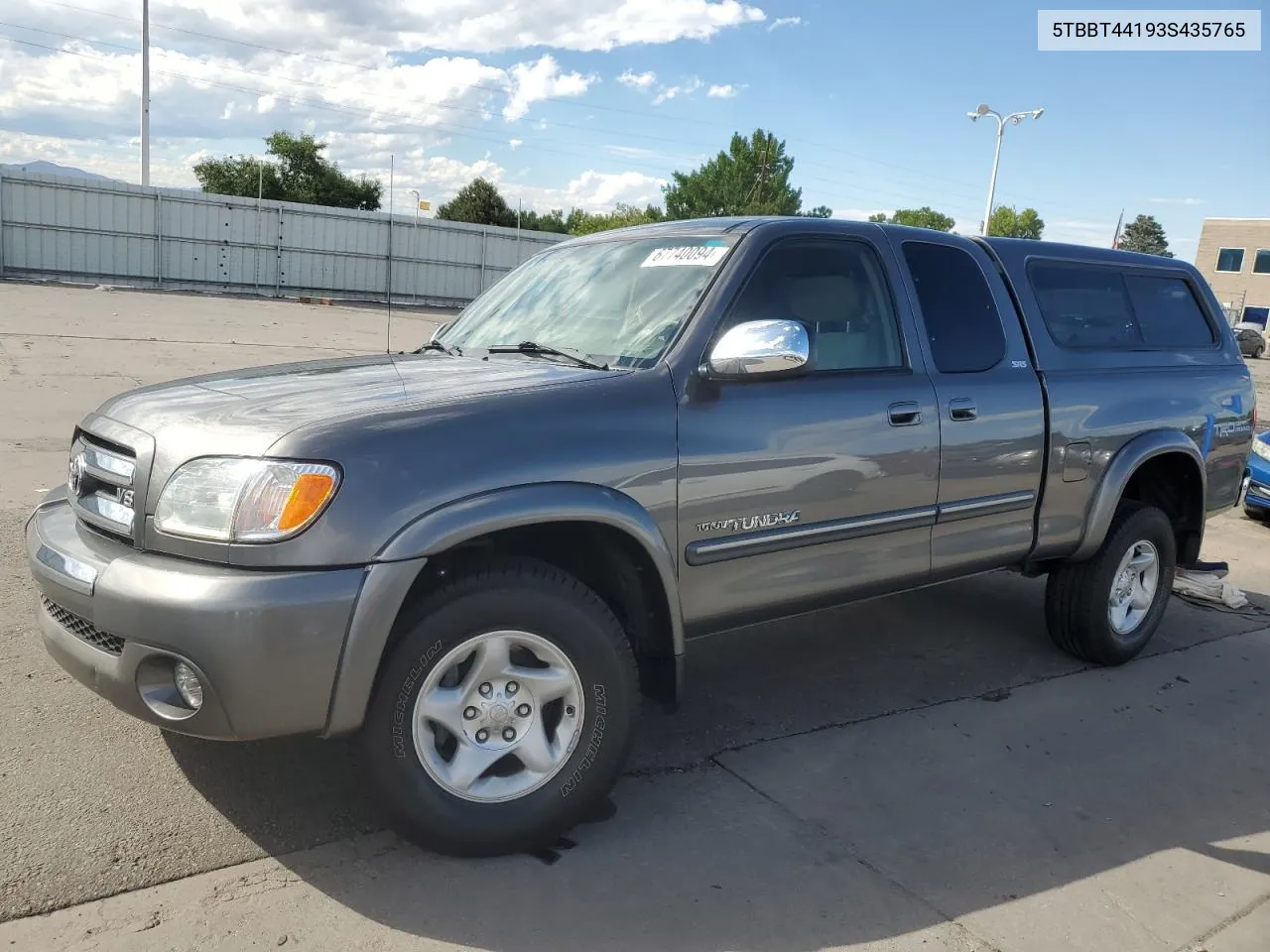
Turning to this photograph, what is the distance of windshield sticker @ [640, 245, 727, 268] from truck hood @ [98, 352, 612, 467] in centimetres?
61

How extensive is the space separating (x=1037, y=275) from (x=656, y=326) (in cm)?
217

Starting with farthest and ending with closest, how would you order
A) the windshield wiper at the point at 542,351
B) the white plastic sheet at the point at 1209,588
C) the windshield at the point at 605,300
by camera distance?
1. the white plastic sheet at the point at 1209,588
2. the windshield at the point at 605,300
3. the windshield wiper at the point at 542,351

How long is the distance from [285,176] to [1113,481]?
184ft

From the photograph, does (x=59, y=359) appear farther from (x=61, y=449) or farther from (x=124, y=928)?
(x=124, y=928)

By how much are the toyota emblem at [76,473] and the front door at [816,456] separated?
1.83m

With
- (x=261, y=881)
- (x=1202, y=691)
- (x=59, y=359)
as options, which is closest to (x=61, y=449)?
(x=59, y=359)

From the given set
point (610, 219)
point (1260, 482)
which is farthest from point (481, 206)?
point (1260, 482)

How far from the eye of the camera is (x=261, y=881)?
2777 mm

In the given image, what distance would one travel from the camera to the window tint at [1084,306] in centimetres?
461

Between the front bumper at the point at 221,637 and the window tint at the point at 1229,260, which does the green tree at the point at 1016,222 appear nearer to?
the window tint at the point at 1229,260

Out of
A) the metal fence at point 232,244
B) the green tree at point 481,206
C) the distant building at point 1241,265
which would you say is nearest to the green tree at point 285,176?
the green tree at point 481,206

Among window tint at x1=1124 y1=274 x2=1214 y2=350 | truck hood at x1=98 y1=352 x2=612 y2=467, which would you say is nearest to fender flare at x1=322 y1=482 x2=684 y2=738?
truck hood at x1=98 y1=352 x2=612 y2=467

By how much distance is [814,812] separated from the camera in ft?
11.1

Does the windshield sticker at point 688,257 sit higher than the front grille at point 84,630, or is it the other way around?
the windshield sticker at point 688,257
